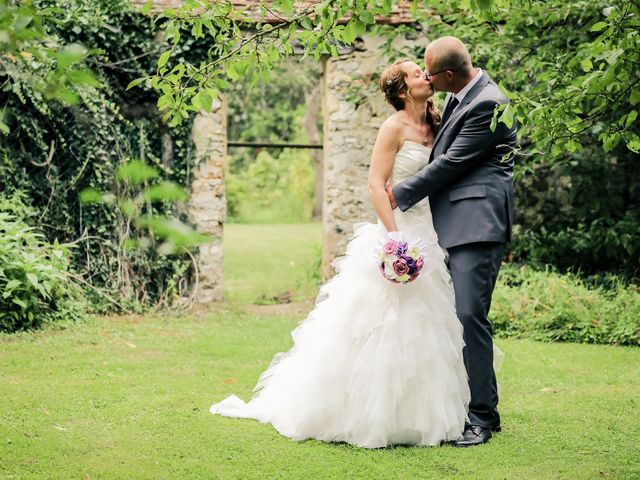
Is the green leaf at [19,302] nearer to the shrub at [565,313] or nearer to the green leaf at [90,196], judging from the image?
the green leaf at [90,196]

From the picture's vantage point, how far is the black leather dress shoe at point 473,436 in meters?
4.20

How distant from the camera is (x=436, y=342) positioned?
423 cm

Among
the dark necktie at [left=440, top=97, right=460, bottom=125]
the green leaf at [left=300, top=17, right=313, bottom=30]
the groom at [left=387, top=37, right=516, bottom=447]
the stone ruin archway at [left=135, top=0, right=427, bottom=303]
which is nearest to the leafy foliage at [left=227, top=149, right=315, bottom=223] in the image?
the stone ruin archway at [left=135, top=0, right=427, bottom=303]

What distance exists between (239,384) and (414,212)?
190cm

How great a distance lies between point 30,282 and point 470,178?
4299 millimetres

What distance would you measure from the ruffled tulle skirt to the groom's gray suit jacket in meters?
0.22

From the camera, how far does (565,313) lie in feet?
24.6

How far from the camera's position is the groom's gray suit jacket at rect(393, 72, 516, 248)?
4.17 metres

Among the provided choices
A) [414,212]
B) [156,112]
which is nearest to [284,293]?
[156,112]

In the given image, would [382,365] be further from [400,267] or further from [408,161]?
[408,161]

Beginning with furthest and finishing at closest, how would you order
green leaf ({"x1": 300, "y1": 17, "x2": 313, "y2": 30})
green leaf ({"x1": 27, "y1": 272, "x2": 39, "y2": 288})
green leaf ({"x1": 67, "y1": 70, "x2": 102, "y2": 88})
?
green leaf ({"x1": 27, "y1": 272, "x2": 39, "y2": 288})
green leaf ({"x1": 300, "y1": 17, "x2": 313, "y2": 30})
green leaf ({"x1": 67, "y1": 70, "x2": 102, "y2": 88})

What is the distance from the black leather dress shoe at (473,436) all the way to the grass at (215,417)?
0.21 feet

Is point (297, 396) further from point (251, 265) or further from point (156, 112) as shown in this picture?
point (251, 265)

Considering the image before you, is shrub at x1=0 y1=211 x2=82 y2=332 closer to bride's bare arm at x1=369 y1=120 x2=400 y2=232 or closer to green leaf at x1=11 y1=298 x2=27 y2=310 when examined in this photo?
green leaf at x1=11 y1=298 x2=27 y2=310
